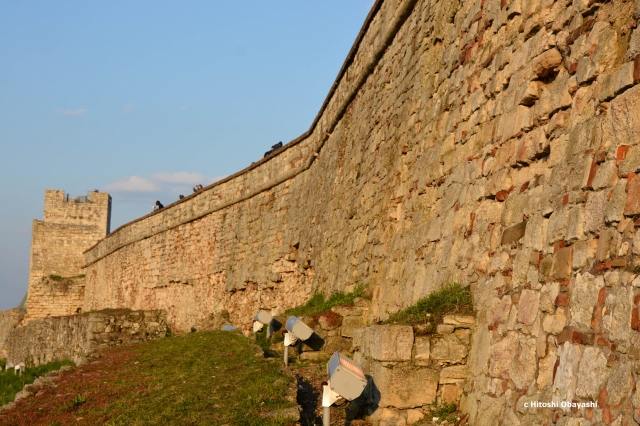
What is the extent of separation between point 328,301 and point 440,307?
5.24 m

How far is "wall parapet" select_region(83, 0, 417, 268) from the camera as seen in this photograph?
11.3m

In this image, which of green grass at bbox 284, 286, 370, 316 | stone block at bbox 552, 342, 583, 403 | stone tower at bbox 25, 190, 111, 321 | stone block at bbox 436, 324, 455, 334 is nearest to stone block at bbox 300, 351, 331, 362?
green grass at bbox 284, 286, 370, 316

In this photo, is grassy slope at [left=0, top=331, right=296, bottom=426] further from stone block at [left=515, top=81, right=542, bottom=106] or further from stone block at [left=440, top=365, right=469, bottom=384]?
stone block at [left=515, top=81, right=542, bottom=106]

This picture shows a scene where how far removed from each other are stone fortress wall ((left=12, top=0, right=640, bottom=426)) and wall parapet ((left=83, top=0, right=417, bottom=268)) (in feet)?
0.27

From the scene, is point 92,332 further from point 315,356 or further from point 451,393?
point 451,393

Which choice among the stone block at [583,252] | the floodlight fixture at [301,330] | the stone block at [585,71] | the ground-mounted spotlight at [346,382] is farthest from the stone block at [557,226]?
the floodlight fixture at [301,330]

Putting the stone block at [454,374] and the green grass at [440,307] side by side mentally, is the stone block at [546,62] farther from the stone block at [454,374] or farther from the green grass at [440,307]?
the stone block at [454,374]

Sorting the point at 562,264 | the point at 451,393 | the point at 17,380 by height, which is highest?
the point at 562,264

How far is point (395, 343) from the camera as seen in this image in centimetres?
553

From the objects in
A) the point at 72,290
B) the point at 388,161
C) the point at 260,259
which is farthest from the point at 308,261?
the point at 72,290

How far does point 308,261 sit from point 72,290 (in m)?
24.5

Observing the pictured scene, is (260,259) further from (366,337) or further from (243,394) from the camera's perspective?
(366,337)

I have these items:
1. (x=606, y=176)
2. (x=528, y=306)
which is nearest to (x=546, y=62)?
(x=606, y=176)

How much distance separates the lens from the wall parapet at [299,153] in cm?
1129
